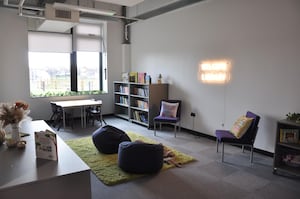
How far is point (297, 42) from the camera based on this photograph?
3744 millimetres

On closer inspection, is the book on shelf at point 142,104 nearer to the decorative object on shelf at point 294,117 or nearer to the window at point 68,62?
the window at point 68,62

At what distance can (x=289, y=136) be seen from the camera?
3.50 metres

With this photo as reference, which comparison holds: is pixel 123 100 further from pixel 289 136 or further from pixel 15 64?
pixel 289 136

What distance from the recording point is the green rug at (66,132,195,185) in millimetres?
3320

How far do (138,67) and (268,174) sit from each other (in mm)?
5015

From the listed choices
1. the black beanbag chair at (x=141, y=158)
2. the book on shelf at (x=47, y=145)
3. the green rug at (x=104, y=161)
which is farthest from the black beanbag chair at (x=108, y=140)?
the book on shelf at (x=47, y=145)

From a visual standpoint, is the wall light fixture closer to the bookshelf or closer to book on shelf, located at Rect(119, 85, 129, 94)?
book on shelf, located at Rect(119, 85, 129, 94)

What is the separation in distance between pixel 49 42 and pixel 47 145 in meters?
5.59

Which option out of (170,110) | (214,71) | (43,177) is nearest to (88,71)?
(170,110)

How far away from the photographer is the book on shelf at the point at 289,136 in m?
3.47

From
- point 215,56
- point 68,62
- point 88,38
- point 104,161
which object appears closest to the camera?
point 104,161

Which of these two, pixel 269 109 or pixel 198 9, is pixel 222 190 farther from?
pixel 198 9

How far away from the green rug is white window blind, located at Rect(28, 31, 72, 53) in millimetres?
3171

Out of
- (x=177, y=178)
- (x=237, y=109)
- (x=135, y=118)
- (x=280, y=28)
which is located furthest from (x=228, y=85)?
(x=135, y=118)
